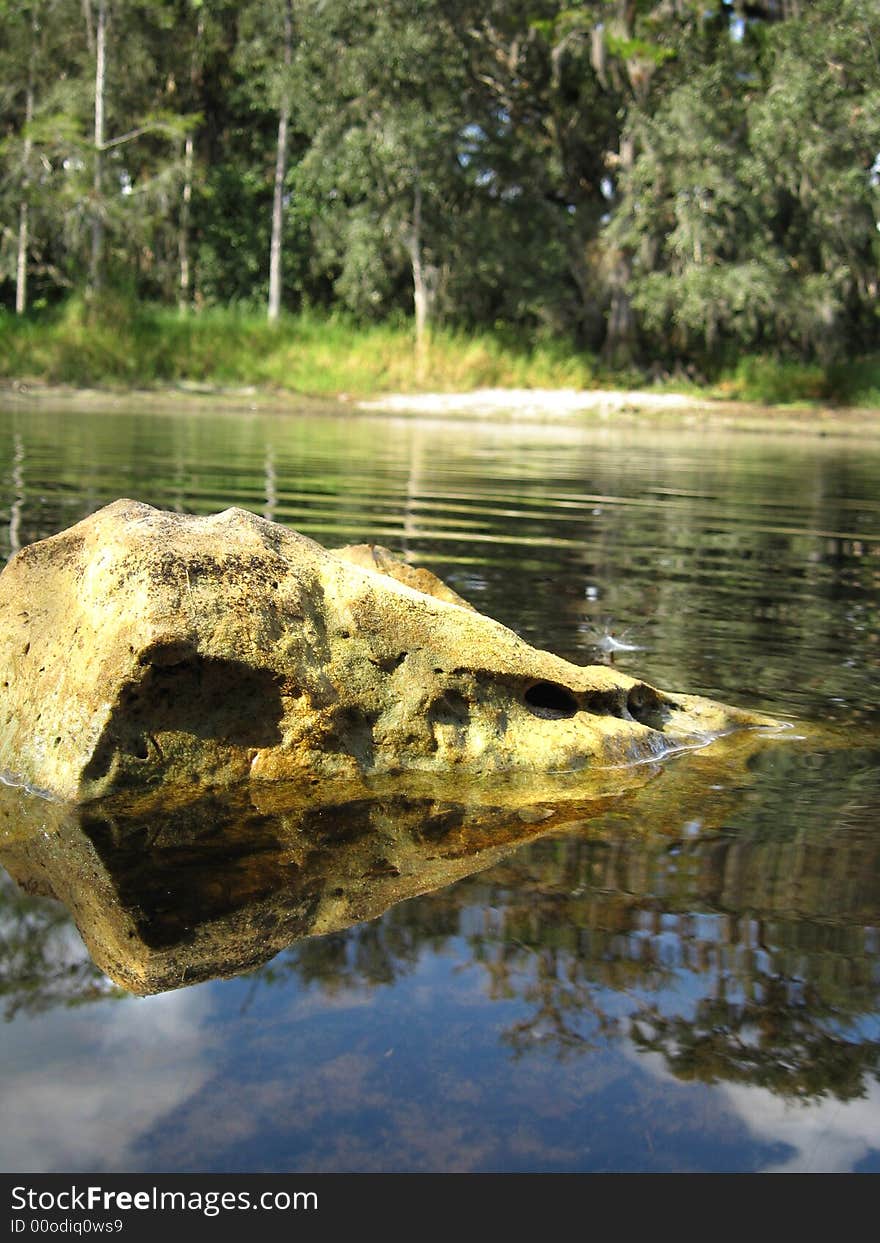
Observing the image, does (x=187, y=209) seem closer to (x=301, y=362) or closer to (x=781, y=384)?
(x=301, y=362)

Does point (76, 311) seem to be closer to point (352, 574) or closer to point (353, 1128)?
point (352, 574)

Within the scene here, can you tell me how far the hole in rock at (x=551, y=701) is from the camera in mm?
4027

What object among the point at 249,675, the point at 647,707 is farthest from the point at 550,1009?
the point at 647,707

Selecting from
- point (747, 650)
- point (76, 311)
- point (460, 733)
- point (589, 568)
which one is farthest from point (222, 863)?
point (76, 311)

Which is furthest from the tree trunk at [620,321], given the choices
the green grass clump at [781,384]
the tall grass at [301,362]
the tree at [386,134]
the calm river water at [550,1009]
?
the calm river water at [550,1009]

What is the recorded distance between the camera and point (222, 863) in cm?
307

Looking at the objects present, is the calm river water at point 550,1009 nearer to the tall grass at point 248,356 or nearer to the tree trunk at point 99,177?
the tall grass at point 248,356

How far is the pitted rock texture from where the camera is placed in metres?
3.47

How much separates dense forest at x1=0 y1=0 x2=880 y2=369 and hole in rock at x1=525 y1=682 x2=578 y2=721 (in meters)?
25.0

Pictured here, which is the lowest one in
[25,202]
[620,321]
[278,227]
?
[620,321]

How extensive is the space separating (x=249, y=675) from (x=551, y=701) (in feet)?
3.26

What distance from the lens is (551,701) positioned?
4.09 metres

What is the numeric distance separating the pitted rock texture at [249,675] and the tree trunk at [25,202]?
30464 millimetres
